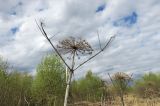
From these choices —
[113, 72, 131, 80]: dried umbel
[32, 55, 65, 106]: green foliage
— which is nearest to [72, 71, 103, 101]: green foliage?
[32, 55, 65, 106]: green foliage

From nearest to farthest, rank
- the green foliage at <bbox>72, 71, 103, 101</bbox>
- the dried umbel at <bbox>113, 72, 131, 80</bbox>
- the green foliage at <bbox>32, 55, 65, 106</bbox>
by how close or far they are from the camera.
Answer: the dried umbel at <bbox>113, 72, 131, 80</bbox>, the green foliage at <bbox>32, 55, 65, 106</bbox>, the green foliage at <bbox>72, 71, 103, 101</bbox>

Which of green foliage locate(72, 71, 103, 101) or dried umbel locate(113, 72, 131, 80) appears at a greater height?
green foliage locate(72, 71, 103, 101)

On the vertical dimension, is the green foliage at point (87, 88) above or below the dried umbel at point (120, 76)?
above

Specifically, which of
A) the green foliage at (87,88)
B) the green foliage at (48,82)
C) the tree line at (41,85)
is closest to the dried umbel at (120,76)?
the tree line at (41,85)

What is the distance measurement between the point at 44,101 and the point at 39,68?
6.47 meters

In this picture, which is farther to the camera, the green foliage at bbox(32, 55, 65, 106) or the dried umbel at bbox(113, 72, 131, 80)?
the green foliage at bbox(32, 55, 65, 106)

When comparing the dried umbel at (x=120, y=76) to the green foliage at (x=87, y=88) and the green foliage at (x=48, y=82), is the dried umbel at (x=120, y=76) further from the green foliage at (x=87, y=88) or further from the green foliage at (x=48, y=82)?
the green foliage at (x=87, y=88)

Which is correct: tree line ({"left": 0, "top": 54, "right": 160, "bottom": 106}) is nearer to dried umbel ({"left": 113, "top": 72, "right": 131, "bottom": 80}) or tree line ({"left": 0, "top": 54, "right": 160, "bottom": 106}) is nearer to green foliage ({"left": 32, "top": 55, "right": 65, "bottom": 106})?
green foliage ({"left": 32, "top": 55, "right": 65, "bottom": 106})

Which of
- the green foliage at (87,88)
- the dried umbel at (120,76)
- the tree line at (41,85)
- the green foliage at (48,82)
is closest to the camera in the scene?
the dried umbel at (120,76)

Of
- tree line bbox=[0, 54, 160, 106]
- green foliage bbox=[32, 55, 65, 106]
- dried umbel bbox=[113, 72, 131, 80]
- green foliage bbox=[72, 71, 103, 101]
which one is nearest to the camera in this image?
dried umbel bbox=[113, 72, 131, 80]

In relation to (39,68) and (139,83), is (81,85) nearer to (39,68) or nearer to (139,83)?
(139,83)

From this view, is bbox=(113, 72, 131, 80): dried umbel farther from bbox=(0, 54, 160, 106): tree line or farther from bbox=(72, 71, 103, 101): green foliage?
bbox=(72, 71, 103, 101): green foliage

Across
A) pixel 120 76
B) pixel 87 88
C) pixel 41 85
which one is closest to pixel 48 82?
pixel 41 85

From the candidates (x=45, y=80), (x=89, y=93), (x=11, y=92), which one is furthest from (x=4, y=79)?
(x=89, y=93)
